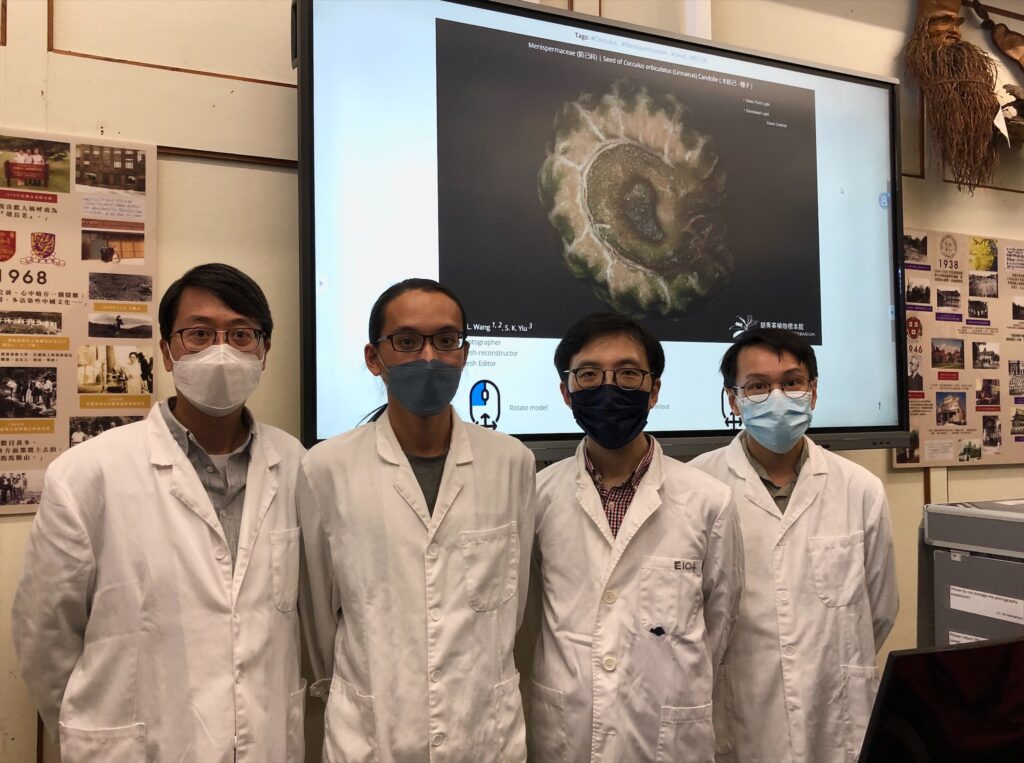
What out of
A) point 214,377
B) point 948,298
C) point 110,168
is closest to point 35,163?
point 110,168

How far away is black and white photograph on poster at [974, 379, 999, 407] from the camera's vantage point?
10.4 ft

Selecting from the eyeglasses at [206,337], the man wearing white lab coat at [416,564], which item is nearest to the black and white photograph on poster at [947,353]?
the man wearing white lab coat at [416,564]

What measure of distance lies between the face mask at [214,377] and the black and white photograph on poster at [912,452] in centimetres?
257

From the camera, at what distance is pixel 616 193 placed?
7.89 ft

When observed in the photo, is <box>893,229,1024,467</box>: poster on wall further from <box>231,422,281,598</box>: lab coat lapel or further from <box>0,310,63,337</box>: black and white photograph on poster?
<box>0,310,63,337</box>: black and white photograph on poster

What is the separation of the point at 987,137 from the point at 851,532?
6.63 feet

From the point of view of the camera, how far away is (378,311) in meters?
1.59

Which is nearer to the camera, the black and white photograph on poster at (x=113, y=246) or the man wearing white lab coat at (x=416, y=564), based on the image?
the man wearing white lab coat at (x=416, y=564)

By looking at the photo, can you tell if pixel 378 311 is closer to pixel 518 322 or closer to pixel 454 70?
pixel 518 322

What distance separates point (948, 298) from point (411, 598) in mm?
2690

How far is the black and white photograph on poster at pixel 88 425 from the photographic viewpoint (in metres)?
1.88

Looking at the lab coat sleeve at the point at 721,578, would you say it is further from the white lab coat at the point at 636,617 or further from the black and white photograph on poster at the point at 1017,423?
the black and white photograph on poster at the point at 1017,423

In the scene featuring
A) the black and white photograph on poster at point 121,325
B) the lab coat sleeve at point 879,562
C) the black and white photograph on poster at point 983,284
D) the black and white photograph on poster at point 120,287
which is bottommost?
the lab coat sleeve at point 879,562

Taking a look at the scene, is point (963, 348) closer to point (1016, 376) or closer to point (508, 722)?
point (1016, 376)
